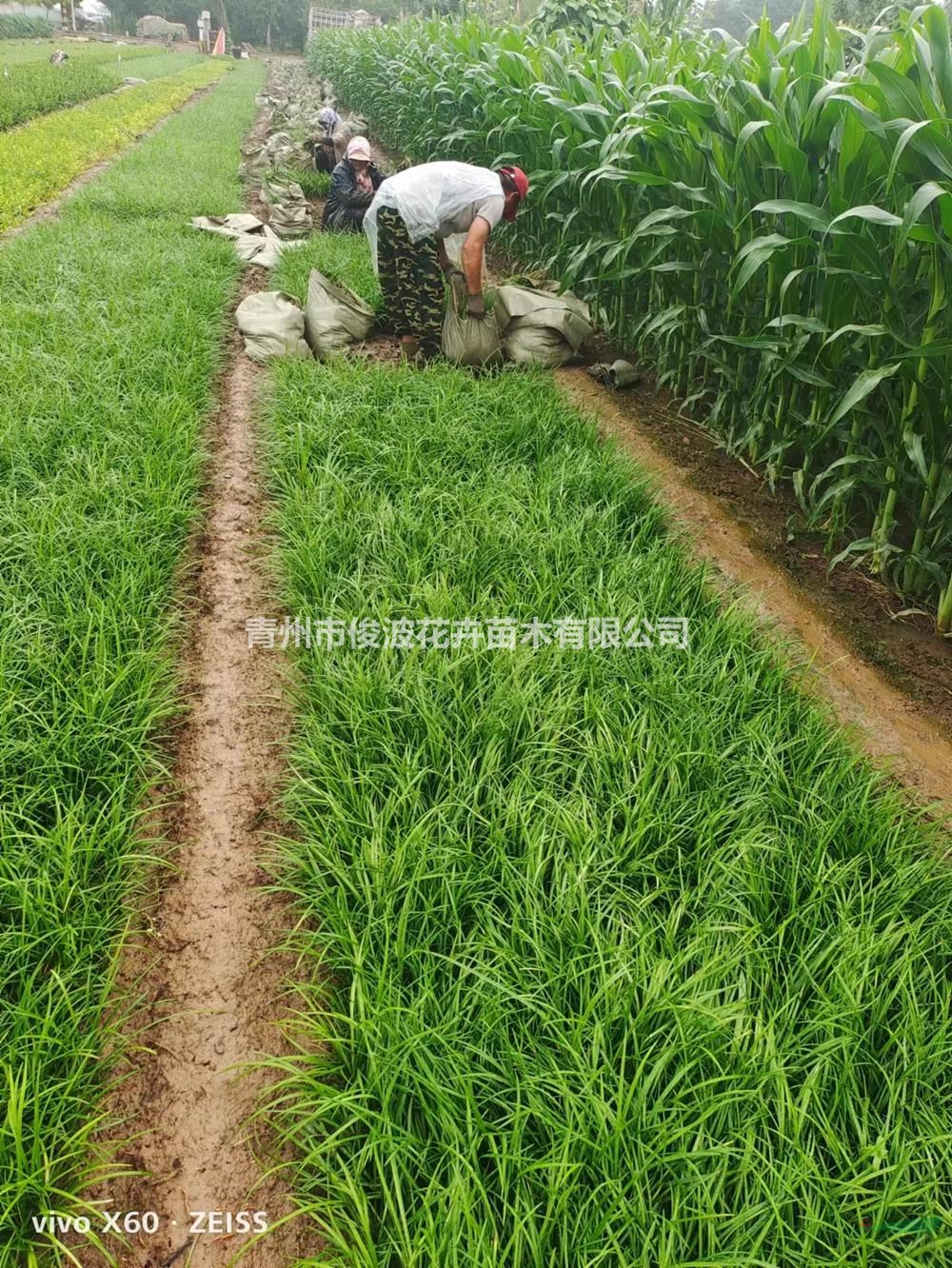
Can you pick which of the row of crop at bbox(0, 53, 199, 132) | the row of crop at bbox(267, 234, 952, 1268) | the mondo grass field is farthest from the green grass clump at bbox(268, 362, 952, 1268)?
the row of crop at bbox(0, 53, 199, 132)

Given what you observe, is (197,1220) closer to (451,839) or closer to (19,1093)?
(19,1093)

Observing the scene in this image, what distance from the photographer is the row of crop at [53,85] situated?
13.0 meters

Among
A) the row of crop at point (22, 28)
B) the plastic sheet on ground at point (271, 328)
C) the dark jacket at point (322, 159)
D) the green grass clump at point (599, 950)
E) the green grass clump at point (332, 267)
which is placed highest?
the row of crop at point (22, 28)

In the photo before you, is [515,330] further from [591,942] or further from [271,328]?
[591,942]

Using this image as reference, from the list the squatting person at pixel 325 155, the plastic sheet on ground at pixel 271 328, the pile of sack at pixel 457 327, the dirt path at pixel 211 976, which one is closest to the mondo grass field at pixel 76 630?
the dirt path at pixel 211 976

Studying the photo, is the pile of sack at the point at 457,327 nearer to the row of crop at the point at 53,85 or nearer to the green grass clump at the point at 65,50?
the row of crop at the point at 53,85

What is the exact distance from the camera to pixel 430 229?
4051 millimetres

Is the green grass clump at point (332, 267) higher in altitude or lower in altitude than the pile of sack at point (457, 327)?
higher

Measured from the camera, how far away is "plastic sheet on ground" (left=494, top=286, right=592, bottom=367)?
13.8ft

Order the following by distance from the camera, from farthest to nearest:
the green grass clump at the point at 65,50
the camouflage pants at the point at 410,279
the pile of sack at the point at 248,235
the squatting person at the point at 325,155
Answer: the green grass clump at the point at 65,50 < the squatting person at the point at 325,155 < the pile of sack at the point at 248,235 < the camouflage pants at the point at 410,279

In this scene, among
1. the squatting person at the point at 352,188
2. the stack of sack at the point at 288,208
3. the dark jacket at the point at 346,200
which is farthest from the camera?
the stack of sack at the point at 288,208

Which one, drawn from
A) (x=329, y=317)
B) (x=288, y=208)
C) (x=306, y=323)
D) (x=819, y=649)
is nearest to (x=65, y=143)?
(x=288, y=208)

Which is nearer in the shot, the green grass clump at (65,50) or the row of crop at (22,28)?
the green grass clump at (65,50)

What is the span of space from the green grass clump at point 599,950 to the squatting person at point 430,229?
7.51ft
